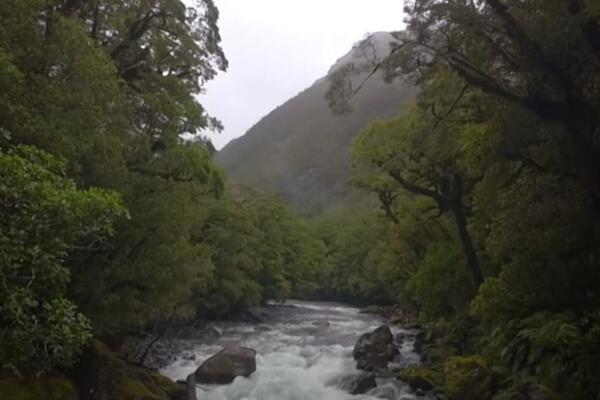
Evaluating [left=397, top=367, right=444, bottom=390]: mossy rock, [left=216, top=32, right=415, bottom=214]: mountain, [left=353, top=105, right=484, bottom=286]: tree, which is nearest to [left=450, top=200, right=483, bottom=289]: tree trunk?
[left=353, top=105, right=484, bottom=286]: tree

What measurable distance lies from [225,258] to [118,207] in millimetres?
27656

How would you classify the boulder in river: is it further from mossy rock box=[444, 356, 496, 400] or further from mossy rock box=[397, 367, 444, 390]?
mossy rock box=[444, 356, 496, 400]

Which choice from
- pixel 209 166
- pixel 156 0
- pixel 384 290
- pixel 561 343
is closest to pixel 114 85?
pixel 156 0

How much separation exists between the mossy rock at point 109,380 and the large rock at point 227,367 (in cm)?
465

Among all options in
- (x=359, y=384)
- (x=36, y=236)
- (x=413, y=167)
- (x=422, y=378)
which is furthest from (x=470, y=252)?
(x=36, y=236)

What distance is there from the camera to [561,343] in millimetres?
12891

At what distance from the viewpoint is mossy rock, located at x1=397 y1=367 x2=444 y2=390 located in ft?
58.5

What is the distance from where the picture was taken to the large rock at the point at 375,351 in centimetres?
2117

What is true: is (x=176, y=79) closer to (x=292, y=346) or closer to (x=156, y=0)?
(x=156, y=0)

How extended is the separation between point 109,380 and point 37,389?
194 cm

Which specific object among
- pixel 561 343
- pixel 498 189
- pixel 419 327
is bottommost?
pixel 419 327

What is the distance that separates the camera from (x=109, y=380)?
12.8 metres

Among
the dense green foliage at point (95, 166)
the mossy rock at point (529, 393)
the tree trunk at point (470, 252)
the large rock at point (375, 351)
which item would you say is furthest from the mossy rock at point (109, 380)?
the tree trunk at point (470, 252)

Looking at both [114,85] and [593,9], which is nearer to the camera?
[593,9]
